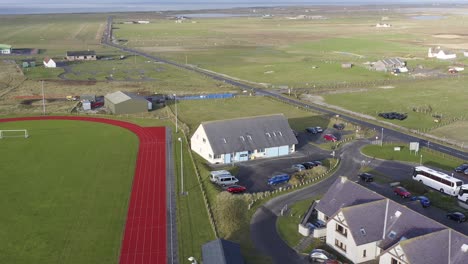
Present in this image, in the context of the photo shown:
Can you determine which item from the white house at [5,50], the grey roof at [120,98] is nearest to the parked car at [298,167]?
the grey roof at [120,98]

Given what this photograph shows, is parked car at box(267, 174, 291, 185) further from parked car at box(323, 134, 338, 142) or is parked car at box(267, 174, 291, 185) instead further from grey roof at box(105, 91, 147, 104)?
grey roof at box(105, 91, 147, 104)

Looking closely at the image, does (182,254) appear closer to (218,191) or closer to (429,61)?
(218,191)

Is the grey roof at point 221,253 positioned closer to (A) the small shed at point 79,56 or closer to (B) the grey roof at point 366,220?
(B) the grey roof at point 366,220

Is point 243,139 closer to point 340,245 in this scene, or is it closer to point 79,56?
point 340,245

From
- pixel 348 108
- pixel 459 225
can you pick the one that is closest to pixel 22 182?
pixel 459 225

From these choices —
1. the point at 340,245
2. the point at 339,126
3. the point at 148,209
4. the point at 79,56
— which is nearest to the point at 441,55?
the point at 339,126

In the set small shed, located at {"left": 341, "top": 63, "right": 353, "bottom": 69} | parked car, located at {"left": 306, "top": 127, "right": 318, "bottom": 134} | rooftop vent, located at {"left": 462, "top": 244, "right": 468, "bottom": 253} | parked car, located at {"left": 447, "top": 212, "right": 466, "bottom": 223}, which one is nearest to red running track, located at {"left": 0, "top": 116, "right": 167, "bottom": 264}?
rooftop vent, located at {"left": 462, "top": 244, "right": 468, "bottom": 253}
